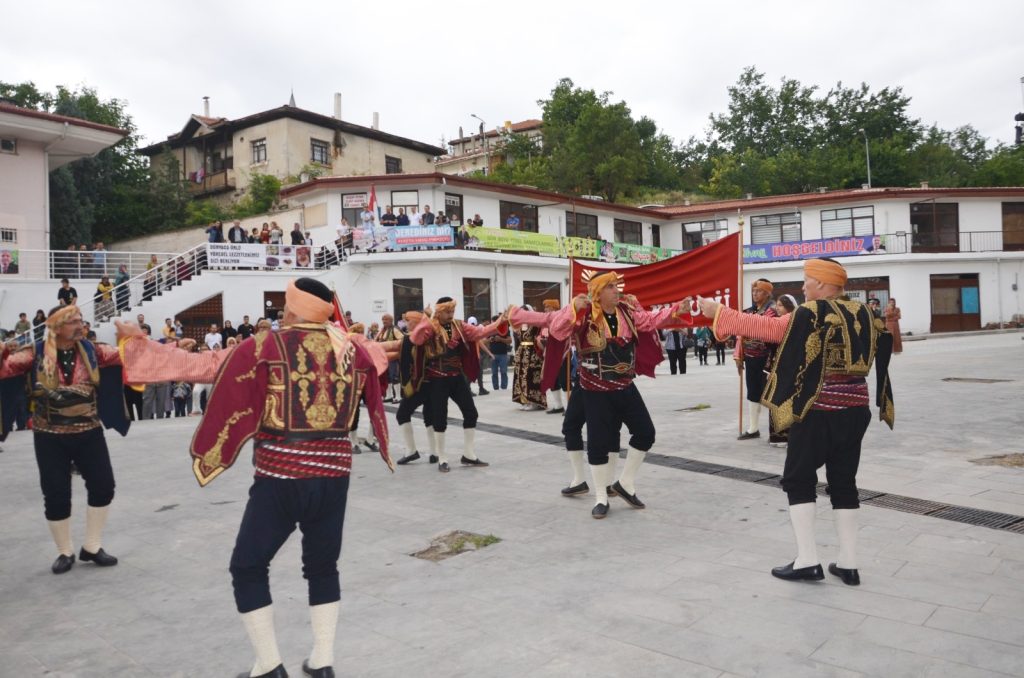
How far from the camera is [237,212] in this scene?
37.4 m

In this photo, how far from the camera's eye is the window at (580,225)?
117ft

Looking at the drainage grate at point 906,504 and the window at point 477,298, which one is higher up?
the window at point 477,298

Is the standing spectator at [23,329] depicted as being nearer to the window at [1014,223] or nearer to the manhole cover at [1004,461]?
the manhole cover at [1004,461]

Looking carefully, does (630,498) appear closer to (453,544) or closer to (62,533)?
(453,544)

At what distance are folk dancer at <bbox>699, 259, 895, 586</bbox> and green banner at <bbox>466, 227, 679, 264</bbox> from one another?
2445 cm

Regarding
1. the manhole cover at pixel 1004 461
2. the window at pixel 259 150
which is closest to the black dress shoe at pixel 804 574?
the manhole cover at pixel 1004 461

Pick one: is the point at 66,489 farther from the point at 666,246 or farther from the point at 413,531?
the point at 666,246

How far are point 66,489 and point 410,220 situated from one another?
2427 centimetres

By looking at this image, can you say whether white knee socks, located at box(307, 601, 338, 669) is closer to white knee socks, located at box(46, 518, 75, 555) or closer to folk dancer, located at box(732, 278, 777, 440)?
white knee socks, located at box(46, 518, 75, 555)

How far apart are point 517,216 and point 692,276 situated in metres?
25.5

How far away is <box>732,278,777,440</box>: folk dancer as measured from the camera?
9555 millimetres

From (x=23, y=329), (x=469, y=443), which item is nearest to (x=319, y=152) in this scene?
(x=23, y=329)

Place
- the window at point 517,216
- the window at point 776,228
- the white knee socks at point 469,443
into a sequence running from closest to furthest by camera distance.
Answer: the white knee socks at point 469,443
the window at point 517,216
the window at point 776,228

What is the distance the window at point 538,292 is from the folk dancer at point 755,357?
70.9ft
